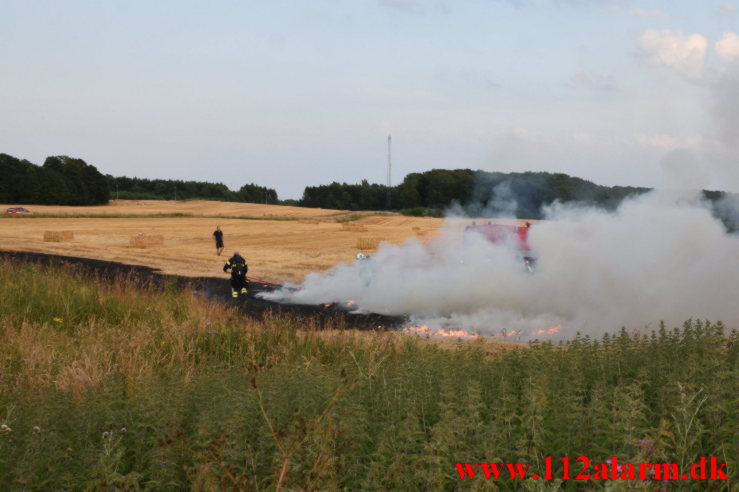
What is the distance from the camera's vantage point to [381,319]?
63.8 feet

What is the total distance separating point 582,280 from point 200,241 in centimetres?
3351

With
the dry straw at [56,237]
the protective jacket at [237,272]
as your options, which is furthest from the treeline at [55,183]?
the protective jacket at [237,272]

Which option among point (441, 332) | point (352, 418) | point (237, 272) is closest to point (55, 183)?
point (237, 272)

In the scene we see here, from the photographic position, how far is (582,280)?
19.4 meters

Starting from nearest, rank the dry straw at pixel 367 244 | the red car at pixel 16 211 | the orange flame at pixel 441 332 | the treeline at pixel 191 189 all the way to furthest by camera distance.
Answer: the orange flame at pixel 441 332
the dry straw at pixel 367 244
the red car at pixel 16 211
the treeline at pixel 191 189

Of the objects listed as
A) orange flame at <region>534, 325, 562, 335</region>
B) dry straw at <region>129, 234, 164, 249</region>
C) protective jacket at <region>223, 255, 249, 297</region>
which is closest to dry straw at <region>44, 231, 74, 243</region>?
dry straw at <region>129, 234, 164, 249</region>

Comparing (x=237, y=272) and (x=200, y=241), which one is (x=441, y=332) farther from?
(x=200, y=241)

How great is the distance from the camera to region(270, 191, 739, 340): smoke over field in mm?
17453

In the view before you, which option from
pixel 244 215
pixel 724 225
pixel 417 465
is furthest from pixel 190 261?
pixel 244 215

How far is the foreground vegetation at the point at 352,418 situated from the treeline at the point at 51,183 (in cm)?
10001

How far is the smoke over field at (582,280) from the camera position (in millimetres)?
17453

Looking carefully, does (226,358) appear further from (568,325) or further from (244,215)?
(244,215)

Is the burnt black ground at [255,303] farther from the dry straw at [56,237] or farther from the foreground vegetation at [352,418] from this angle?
the dry straw at [56,237]

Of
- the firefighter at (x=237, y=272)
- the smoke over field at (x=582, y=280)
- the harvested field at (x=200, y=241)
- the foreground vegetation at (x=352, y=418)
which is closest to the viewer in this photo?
the foreground vegetation at (x=352, y=418)
